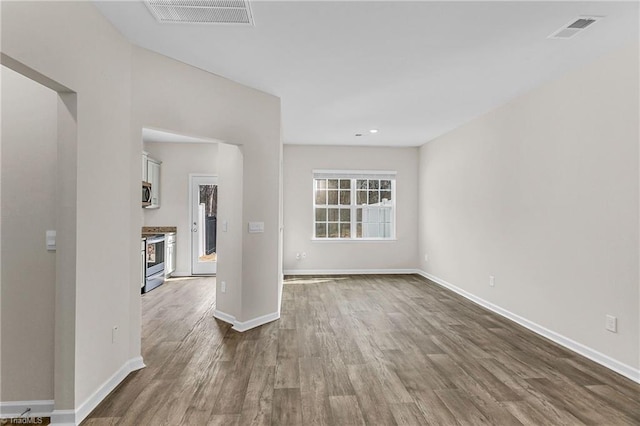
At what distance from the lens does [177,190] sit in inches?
253

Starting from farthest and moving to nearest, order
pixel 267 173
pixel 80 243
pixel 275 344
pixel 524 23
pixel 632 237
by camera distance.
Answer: pixel 267 173 < pixel 275 344 < pixel 632 237 < pixel 524 23 < pixel 80 243

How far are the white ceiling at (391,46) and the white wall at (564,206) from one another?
1.12 feet

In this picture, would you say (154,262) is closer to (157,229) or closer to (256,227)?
(157,229)

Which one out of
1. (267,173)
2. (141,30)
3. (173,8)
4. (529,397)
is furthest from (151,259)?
(529,397)

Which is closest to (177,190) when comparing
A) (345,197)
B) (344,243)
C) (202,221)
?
(202,221)

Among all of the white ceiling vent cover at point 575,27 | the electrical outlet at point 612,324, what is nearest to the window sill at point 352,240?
the electrical outlet at point 612,324

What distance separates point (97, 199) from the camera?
2.23 m

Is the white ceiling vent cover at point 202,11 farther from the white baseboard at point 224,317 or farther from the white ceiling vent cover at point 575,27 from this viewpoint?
the white baseboard at point 224,317

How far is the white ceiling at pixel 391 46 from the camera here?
2.21m

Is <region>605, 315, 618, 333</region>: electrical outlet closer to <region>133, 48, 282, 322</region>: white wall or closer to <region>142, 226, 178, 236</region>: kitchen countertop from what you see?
<region>133, 48, 282, 322</region>: white wall

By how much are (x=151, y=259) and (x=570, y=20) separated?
18.7 ft

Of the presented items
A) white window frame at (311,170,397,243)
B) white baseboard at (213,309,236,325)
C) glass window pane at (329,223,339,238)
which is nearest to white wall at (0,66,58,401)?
white baseboard at (213,309,236,325)

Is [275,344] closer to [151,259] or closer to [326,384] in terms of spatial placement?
[326,384]

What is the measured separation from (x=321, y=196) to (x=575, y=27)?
192 inches
